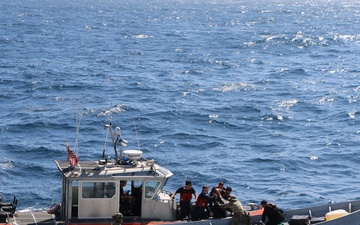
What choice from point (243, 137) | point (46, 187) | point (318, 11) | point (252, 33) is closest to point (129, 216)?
point (46, 187)

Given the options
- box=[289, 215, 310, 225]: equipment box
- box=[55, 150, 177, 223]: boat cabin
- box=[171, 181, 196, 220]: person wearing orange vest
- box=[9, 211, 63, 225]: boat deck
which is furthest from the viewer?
box=[171, 181, 196, 220]: person wearing orange vest

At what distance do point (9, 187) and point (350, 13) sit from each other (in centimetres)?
14028

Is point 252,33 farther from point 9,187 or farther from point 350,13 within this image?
point 9,187

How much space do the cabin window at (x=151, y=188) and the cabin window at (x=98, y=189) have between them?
3.40 feet

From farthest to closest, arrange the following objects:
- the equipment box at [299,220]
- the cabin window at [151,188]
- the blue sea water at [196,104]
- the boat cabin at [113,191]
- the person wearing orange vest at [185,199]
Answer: the blue sea water at [196,104] < the person wearing orange vest at [185,199] < the cabin window at [151,188] < the boat cabin at [113,191] < the equipment box at [299,220]

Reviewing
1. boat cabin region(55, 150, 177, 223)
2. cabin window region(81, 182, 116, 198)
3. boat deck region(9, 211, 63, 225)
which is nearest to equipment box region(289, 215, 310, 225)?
boat cabin region(55, 150, 177, 223)

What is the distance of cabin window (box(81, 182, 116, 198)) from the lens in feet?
92.6

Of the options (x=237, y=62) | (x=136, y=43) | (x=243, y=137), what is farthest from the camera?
(x=136, y=43)

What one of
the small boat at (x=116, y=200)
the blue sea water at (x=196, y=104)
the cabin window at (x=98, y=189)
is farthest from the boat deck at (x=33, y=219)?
the blue sea water at (x=196, y=104)

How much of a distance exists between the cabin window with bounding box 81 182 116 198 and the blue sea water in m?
10.8

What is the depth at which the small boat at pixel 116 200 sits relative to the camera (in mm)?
28156

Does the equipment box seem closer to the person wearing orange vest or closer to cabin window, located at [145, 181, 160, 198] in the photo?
the person wearing orange vest

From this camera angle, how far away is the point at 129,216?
29.0m

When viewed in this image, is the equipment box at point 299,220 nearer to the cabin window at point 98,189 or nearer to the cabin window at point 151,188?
the cabin window at point 151,188
